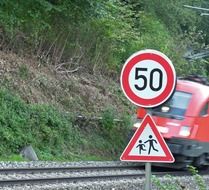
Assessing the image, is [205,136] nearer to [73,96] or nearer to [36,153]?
[36,153]

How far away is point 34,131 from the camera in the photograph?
2155cm

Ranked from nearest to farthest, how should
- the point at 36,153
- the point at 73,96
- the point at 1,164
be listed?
the point at 1,164 → the point at 36,153 → the point at 73,96

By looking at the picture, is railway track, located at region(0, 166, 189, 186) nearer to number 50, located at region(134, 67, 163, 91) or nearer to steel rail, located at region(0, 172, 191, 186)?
steel rail, located at region(0, 172, 191, 186)

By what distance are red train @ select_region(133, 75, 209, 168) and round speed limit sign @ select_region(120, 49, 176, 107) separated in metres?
11.2

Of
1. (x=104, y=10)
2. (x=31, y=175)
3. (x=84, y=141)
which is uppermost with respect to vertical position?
(x=104, y=10)

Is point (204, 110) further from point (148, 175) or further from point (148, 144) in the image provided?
point (148, 175)

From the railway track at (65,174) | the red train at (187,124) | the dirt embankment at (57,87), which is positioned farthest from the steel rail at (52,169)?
the dirt embankment at (57,87)

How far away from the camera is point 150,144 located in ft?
25.5

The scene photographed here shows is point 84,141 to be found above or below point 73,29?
below

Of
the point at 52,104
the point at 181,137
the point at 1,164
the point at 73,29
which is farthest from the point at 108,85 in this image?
the point at 1,164

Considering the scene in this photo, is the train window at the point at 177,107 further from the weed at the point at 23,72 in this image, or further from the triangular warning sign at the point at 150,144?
the triangular warning sign at the point at 150,144

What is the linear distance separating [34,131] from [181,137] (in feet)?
16.3

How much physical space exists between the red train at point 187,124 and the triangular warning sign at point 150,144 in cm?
1119

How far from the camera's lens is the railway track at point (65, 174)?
14.5m
